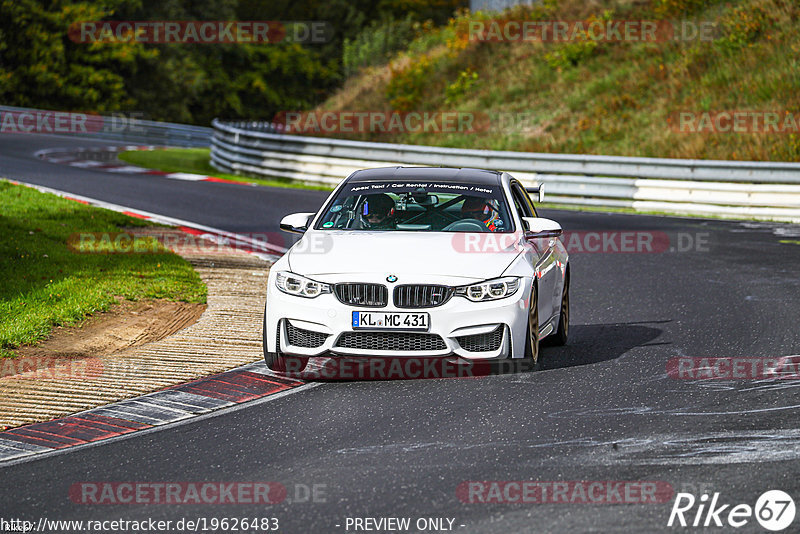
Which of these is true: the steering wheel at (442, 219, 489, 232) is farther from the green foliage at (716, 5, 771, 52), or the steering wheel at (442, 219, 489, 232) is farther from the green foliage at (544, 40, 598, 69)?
the green foliage at (544, 40, 598, 69)

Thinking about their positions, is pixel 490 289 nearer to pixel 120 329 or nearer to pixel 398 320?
pixel 398 320

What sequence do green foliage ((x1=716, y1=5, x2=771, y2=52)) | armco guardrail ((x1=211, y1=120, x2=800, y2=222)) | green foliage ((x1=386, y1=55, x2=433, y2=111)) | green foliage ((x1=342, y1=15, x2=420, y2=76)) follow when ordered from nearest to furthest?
armco guardrail ((x1=211, y1=120, x2=800, y2=222)), green foliage ((x1=716, y1=5, x2=771, y2=52)), green foliage ((x1=386, y1=55, x2=433, y2=111)), green foliage ((x1=342, y1=15, x2=420, y2=76))

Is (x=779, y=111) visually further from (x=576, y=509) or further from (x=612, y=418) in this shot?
(x=576, y=509)

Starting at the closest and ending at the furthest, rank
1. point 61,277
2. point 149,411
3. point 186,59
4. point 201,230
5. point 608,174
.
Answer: point 149,411 → point 61,277 → point 201,230 → point 608,174 → point 186,59

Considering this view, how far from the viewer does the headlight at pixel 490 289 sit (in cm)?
823

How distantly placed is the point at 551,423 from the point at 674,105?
22805mm

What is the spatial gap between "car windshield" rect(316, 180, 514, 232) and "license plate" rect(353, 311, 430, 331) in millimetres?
1290

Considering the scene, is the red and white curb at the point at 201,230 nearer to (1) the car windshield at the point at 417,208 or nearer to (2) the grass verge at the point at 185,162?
(1) the car windshield at the point at 417,208

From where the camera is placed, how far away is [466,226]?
9328 mm

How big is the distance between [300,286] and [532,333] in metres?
1.80

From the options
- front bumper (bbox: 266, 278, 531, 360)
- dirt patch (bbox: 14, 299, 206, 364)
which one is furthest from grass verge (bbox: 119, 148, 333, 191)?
front bumper (bbox: 266, 278, 531, 360)

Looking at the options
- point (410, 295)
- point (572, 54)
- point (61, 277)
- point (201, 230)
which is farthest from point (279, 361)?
point (572, 54)

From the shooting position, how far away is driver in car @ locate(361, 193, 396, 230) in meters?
9.38

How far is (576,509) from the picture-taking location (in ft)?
17.9
